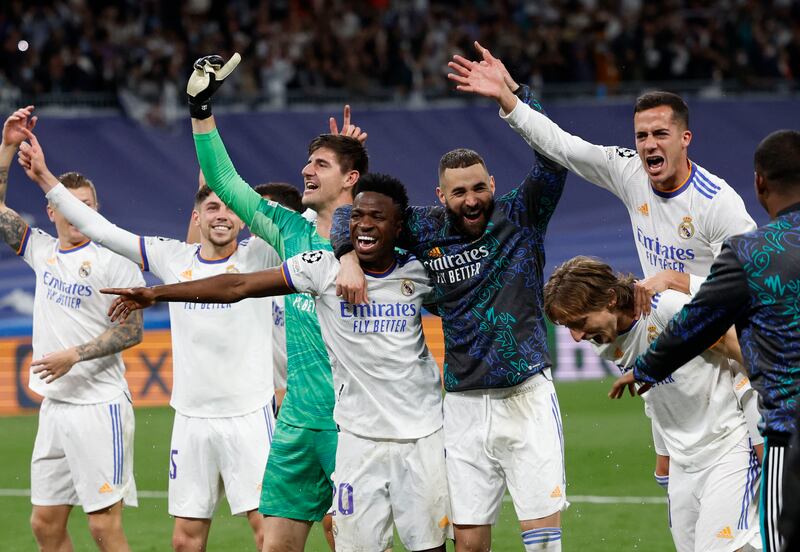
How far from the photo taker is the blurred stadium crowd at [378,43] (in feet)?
67.1

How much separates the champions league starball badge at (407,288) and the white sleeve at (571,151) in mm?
976

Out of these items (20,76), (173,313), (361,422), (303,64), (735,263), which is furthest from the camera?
(303,64)

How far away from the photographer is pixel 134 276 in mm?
8219

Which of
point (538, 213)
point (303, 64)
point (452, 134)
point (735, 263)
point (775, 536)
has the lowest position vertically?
point (775, 536)

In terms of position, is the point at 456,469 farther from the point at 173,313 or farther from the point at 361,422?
the point at 173,313

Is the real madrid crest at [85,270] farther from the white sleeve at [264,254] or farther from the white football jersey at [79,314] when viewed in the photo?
the white sleeve at [264,254]

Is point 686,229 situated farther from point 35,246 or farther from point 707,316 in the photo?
point 35,246

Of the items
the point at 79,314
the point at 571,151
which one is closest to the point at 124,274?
the point at 79,314

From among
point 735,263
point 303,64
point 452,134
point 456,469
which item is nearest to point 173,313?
point 456,469

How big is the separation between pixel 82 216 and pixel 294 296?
1.44 metres

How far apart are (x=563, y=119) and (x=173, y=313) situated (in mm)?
14080

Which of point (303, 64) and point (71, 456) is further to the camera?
point (303, 64)

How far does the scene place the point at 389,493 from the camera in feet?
20.1

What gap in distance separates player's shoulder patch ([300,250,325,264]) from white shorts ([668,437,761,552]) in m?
2.18
